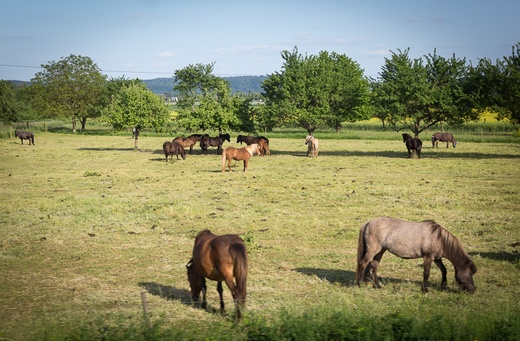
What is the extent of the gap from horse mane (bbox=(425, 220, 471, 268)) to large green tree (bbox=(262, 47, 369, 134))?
35.5 meters

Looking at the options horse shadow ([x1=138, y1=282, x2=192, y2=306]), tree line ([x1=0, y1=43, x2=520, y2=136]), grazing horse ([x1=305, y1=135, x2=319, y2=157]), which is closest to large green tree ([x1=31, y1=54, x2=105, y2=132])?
tree line ([x1=0, y1=43, x2=520, y2=136])

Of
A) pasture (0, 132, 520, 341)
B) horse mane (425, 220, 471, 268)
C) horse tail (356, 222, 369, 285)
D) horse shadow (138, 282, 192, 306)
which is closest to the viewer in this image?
pasture (0, 132, 520, 341)

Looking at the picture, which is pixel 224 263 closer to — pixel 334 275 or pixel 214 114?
pixel 334 275

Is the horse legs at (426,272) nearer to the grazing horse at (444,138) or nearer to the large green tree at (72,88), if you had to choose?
the grazing horse at (444,138)

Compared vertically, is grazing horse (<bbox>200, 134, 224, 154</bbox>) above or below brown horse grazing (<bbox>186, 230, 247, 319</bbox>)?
above

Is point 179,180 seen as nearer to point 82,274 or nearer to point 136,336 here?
point 82,274

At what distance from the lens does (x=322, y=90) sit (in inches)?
1890

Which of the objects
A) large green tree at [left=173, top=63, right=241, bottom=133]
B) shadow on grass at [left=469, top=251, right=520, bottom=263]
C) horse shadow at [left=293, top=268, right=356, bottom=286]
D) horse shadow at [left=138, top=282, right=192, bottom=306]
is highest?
large green tree at [left=173, top=63, right=241, bottom=133]

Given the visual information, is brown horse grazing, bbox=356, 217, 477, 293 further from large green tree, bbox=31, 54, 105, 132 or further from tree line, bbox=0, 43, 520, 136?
large green tree, bbox=31, 54, 105, 132

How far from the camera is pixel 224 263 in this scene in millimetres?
9664

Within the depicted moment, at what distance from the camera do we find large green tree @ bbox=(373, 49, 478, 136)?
140 ft

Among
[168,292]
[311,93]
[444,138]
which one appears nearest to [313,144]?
[311,93]

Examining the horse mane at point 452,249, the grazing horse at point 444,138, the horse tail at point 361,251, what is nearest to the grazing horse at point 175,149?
the grazing horse at point 444,138

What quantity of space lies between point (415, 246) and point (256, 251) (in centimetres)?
498
